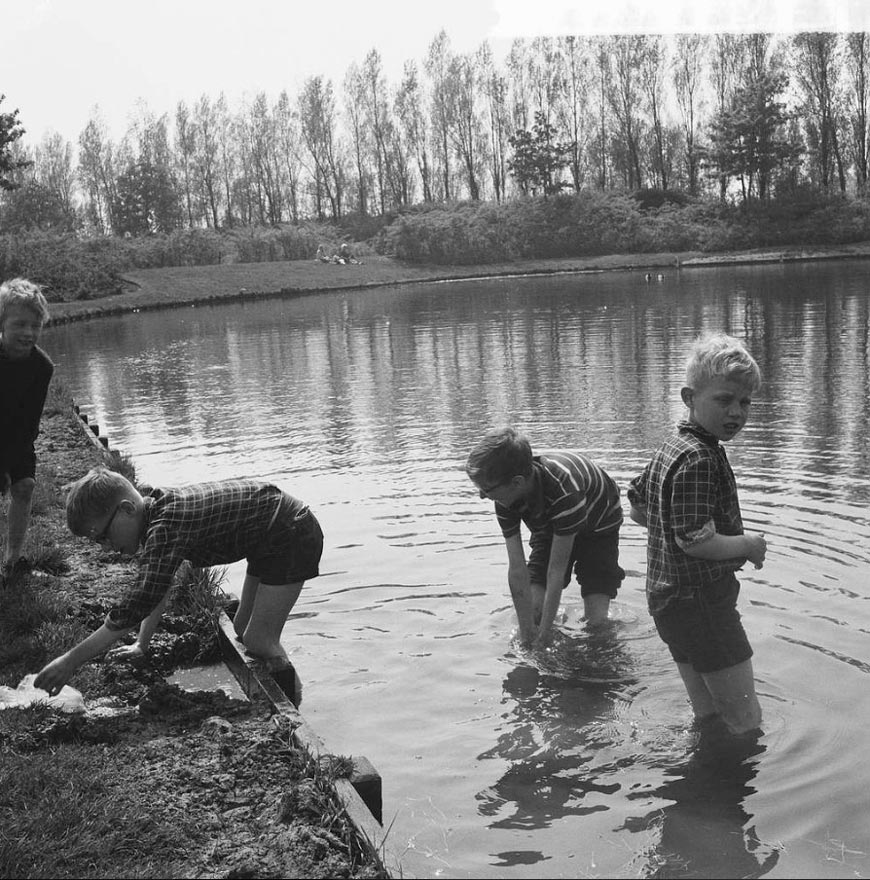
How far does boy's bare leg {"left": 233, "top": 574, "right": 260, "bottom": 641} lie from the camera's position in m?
5.37

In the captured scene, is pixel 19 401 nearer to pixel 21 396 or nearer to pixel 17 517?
pixel 21 396

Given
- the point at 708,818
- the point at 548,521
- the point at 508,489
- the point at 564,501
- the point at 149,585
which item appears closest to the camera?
the point at 708,818

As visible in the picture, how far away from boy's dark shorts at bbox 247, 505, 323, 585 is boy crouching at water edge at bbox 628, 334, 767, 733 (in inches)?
65.2

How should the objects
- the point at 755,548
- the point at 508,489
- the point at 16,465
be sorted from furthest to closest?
the point at 16,465, the point at 508,489, the point at 755,548

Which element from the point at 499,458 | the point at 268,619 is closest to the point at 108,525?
the point at 268,619

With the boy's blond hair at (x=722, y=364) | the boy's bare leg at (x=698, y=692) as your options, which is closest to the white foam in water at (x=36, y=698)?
the boy's bare leg at (x=698, y=692)

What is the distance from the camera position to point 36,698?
15.2 ft

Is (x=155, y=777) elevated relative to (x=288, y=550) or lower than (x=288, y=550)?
lower

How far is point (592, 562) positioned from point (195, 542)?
Answer: 89.5 inches

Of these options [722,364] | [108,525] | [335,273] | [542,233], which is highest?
[542,233]

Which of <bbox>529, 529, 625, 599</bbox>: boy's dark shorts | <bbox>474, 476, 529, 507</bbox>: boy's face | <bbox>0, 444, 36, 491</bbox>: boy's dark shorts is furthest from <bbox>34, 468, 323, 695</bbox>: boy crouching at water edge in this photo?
<bbox>0, 444, 36, 491</bbox>: boy's dark shorts

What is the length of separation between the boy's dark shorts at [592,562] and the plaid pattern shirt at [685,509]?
4.99 feet

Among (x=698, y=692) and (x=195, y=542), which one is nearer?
(x=698, y=692)

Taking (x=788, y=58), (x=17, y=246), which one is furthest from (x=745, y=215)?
(x=17, y=246)
